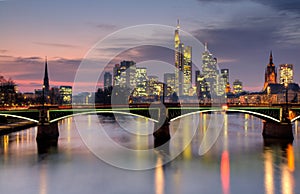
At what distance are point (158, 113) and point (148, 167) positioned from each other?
20760mm

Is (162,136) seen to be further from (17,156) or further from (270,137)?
(17,156)

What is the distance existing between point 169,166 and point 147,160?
412 centimetres

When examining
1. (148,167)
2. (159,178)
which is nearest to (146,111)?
(148,167)

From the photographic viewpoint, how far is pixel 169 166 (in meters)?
41.0

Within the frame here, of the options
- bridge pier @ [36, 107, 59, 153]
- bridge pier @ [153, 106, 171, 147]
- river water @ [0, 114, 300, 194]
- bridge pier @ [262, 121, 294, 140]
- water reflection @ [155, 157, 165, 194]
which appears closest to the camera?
water reflection @ [155, 157, 165, 194]

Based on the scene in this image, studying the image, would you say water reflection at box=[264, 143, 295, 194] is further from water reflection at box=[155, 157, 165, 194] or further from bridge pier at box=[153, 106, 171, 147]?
bridge pier at box=[153, 106, 171, 147]

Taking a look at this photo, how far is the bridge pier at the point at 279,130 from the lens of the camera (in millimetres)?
59312

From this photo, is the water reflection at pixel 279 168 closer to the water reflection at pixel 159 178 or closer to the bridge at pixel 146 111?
the bridge at pixel 146 111

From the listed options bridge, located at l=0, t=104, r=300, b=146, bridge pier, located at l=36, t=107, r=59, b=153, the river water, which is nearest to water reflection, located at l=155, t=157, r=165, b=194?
the river water

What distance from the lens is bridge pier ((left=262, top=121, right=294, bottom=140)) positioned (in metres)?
59.3

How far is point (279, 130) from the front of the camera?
2363 inches

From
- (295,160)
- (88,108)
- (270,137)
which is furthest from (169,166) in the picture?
(270,137)

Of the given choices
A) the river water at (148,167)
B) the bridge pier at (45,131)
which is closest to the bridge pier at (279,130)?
the river water at (148,167)

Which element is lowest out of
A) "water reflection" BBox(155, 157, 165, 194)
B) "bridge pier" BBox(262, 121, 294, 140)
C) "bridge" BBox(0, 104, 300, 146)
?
"water reflection" BBox(155, 157, 165, 194)
